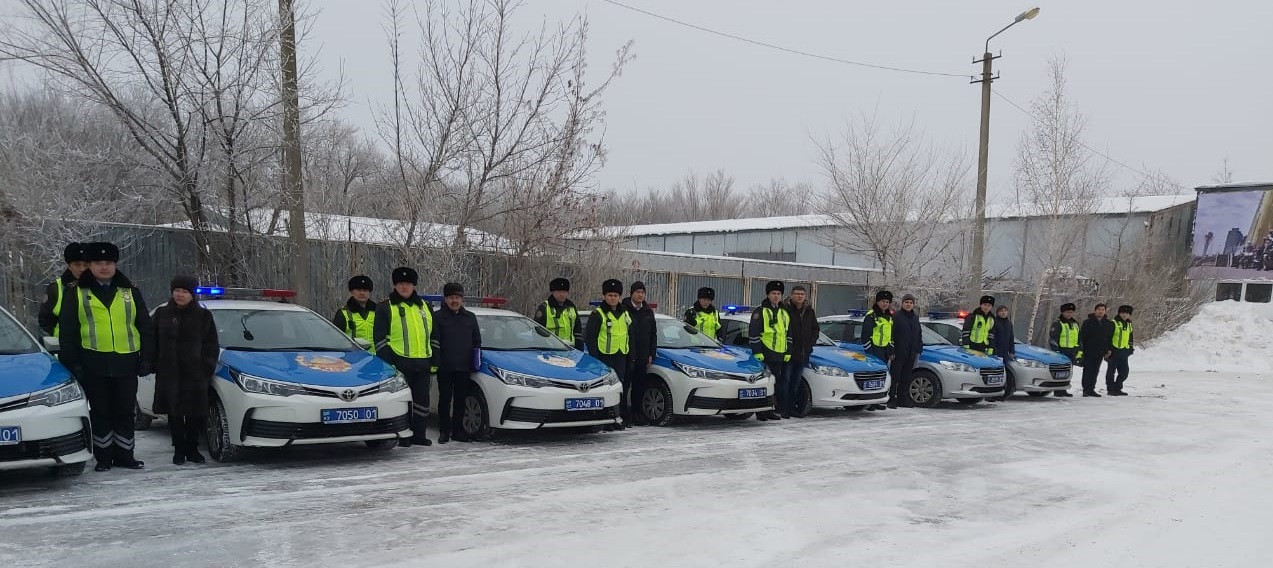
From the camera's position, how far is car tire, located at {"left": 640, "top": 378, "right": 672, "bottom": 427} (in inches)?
412

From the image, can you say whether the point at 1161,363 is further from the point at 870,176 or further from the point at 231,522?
the point at 231,522

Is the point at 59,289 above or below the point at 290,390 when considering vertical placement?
above

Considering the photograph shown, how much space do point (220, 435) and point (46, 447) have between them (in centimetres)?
150

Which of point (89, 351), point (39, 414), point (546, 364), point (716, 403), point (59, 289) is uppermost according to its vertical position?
point (59, 289)

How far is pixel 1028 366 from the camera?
15.0 meters

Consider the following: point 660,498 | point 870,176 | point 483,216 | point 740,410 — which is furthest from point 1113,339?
point 660,498

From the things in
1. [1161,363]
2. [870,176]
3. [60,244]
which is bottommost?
[1161,363]

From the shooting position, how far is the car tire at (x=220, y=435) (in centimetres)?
733

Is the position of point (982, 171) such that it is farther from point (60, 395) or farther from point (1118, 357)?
point (60, 395)

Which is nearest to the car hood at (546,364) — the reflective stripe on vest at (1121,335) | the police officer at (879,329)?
the police officer at (879,329)

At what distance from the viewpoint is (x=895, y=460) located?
28.1ft

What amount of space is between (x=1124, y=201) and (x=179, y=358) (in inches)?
1336

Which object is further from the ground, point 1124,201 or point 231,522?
point 1124,201

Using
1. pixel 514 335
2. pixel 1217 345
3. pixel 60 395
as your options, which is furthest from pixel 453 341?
pixel 1217 345
